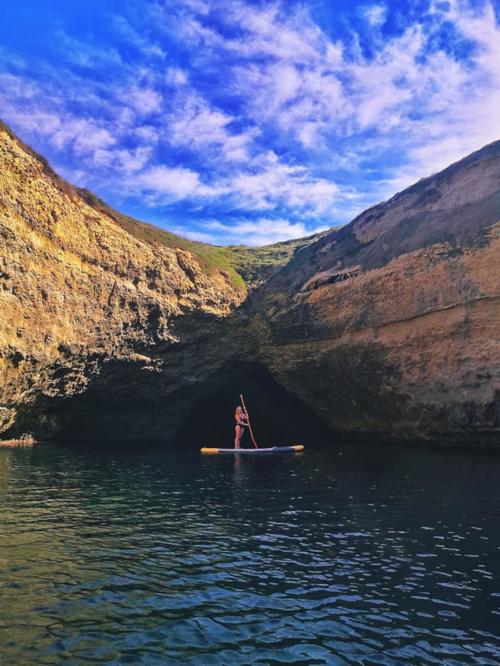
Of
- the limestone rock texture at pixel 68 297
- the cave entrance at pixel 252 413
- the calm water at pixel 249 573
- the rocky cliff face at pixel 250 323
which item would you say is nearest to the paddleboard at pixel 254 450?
the rocky cliff face at pixel 250 323

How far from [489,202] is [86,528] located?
3365 cm

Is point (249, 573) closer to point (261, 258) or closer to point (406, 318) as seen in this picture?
point (406, 318)

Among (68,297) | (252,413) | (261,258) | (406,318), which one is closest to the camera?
(68,297)

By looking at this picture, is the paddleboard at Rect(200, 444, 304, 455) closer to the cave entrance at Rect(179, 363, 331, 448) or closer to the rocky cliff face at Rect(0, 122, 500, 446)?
the rocky cliff face at Rect(0, 122, 500, 446)

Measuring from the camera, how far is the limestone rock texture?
106 ft

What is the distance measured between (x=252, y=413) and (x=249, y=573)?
1562 inches

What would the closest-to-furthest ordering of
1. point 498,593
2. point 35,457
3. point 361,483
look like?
point 498,593
point 361,483
point 35,457

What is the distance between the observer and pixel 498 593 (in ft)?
32.2

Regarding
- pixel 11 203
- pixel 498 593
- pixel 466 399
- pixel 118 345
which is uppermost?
pixel 11 203

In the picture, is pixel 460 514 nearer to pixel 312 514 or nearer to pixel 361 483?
pixel 312 514

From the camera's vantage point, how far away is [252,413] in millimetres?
50312

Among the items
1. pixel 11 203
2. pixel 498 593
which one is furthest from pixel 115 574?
pixel 11 203

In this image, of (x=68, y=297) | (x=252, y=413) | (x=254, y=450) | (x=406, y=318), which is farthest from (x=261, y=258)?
(x=254, y=450)

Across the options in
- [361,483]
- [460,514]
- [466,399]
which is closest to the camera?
[460,514]
